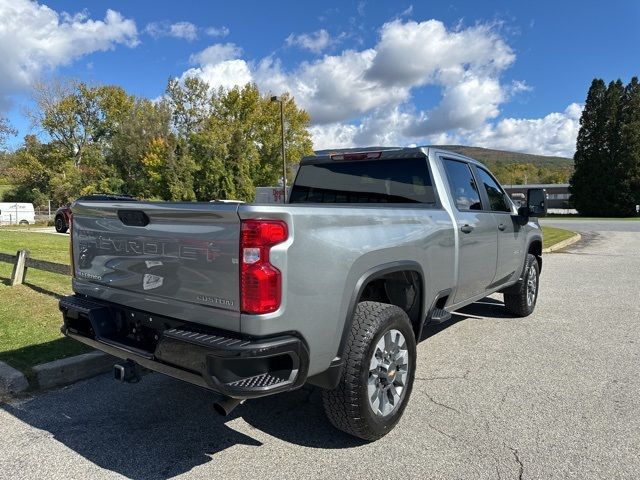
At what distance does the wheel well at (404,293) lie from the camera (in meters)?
3.63

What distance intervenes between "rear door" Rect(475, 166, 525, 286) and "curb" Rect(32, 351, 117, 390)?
13.0 feet

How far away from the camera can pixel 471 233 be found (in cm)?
445

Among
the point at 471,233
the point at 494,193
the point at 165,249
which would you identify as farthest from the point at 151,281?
the point at 494,193

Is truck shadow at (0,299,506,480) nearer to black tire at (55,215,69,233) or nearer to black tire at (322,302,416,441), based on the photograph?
black tire at (322,302,416,441)

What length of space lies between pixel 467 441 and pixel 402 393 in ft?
1.68

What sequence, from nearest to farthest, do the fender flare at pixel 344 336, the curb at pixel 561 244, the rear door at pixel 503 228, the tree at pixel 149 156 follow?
1. the fender flare at pixel 344 336
2. the rear door at pixel 503 228
3. the curb at pixel 561 244
4. the tree at pixel 149 156

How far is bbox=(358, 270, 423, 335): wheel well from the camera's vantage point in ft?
11.9

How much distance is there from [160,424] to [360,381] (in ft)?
4.98

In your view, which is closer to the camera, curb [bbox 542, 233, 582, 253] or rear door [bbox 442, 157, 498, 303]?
rear door [bbox 442, 157, 498, 303]

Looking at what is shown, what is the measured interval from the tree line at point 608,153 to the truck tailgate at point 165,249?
5647cm

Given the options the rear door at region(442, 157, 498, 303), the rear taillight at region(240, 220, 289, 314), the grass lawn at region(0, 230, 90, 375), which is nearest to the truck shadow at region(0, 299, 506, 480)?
the grass lawn at region(0, 230, 90, 375)

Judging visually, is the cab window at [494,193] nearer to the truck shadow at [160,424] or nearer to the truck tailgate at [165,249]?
the truck shadow at [160,424]

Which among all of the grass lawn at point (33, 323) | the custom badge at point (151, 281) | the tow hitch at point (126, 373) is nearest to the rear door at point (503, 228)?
the custom badge at point (151, 281)

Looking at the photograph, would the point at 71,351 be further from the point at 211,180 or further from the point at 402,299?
the point at 211,180
